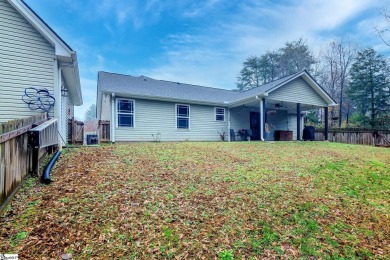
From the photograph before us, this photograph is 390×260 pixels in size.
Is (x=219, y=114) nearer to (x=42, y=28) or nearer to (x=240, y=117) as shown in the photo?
(x=240, y=117)

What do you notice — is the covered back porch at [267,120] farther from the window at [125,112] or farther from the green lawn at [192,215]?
the green lawn at [192,215]

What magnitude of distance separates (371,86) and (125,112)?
90.3ft

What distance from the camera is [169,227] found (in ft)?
9.98

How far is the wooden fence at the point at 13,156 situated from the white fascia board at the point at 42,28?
3.68 meters

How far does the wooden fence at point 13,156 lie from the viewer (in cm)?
292

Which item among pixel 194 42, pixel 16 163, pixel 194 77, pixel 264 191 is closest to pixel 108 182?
pixel 16 163

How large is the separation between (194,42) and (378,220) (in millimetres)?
20069

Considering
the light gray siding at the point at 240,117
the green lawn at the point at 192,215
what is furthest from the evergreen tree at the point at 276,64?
the green lawn at the point at 192,215

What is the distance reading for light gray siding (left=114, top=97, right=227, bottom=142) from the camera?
12.3 m

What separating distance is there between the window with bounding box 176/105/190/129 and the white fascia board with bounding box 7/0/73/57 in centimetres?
772

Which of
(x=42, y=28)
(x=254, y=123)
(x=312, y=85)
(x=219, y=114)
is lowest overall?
(x=254, y=123)

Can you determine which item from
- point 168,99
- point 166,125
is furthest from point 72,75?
point 166,125

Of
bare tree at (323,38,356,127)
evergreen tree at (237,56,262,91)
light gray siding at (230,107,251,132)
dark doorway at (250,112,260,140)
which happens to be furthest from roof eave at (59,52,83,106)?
bare tree at (323,38,356,127)

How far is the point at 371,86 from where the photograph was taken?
23.9 m
